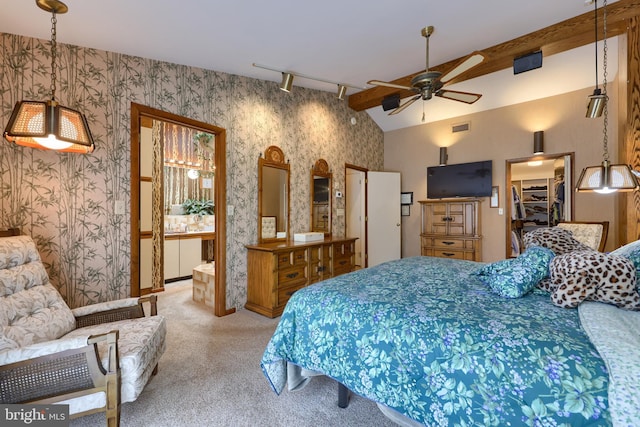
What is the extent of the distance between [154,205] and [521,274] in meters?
4.78

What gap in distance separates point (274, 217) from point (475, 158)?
3.73m

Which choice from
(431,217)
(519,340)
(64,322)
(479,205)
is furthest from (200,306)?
(479,205)

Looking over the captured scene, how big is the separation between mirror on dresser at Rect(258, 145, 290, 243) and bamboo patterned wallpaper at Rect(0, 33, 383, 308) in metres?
0.11

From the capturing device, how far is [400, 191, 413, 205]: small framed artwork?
231 inches

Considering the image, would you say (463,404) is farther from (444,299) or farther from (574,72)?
(574,72)

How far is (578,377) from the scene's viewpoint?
0.88 metres

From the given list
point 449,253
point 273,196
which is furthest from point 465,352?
point 449,253

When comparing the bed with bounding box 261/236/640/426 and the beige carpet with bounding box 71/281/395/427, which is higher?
the bed with bounding box 261/236/640/426

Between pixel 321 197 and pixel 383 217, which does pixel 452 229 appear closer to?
pixel 383 217

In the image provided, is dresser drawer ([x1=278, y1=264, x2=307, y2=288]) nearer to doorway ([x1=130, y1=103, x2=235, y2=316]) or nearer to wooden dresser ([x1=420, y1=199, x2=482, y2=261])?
doorway ([x1=130, y1=103, x2=235, y2=316])

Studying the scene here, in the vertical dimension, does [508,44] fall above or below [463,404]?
above

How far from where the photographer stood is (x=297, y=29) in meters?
2.66

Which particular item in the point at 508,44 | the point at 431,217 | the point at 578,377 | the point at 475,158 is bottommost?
the point at 578,377

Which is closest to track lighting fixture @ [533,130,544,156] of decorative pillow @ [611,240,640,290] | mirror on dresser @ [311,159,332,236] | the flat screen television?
the flat screen television
